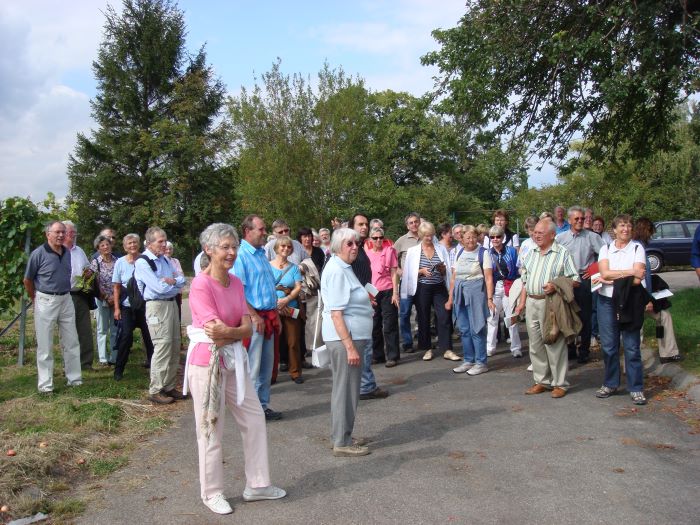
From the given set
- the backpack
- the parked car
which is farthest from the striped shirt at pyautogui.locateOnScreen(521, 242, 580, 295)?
the parked car

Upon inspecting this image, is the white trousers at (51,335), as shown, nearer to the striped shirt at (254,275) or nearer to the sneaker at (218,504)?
the striped shirt at (254,275)

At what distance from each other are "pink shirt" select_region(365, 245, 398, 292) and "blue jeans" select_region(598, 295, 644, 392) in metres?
3.07

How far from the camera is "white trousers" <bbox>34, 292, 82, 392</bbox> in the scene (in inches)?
301

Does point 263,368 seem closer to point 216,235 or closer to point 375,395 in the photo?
point 375,395

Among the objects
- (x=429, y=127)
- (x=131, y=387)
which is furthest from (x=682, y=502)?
(x=429, y=127)

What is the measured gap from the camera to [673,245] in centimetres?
2306

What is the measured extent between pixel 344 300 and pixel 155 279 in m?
2.93

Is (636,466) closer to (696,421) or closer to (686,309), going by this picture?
(696,421)

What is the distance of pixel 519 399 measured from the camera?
276 inches

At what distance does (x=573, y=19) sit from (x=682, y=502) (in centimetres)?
965

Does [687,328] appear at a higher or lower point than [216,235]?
lower

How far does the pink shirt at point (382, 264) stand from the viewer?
30.1 feet

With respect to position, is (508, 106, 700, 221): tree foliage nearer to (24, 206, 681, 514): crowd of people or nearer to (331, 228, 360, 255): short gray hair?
(24, 206, 681, 514): crowd of people

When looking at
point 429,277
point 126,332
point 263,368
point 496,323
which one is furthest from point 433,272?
point 126,332
